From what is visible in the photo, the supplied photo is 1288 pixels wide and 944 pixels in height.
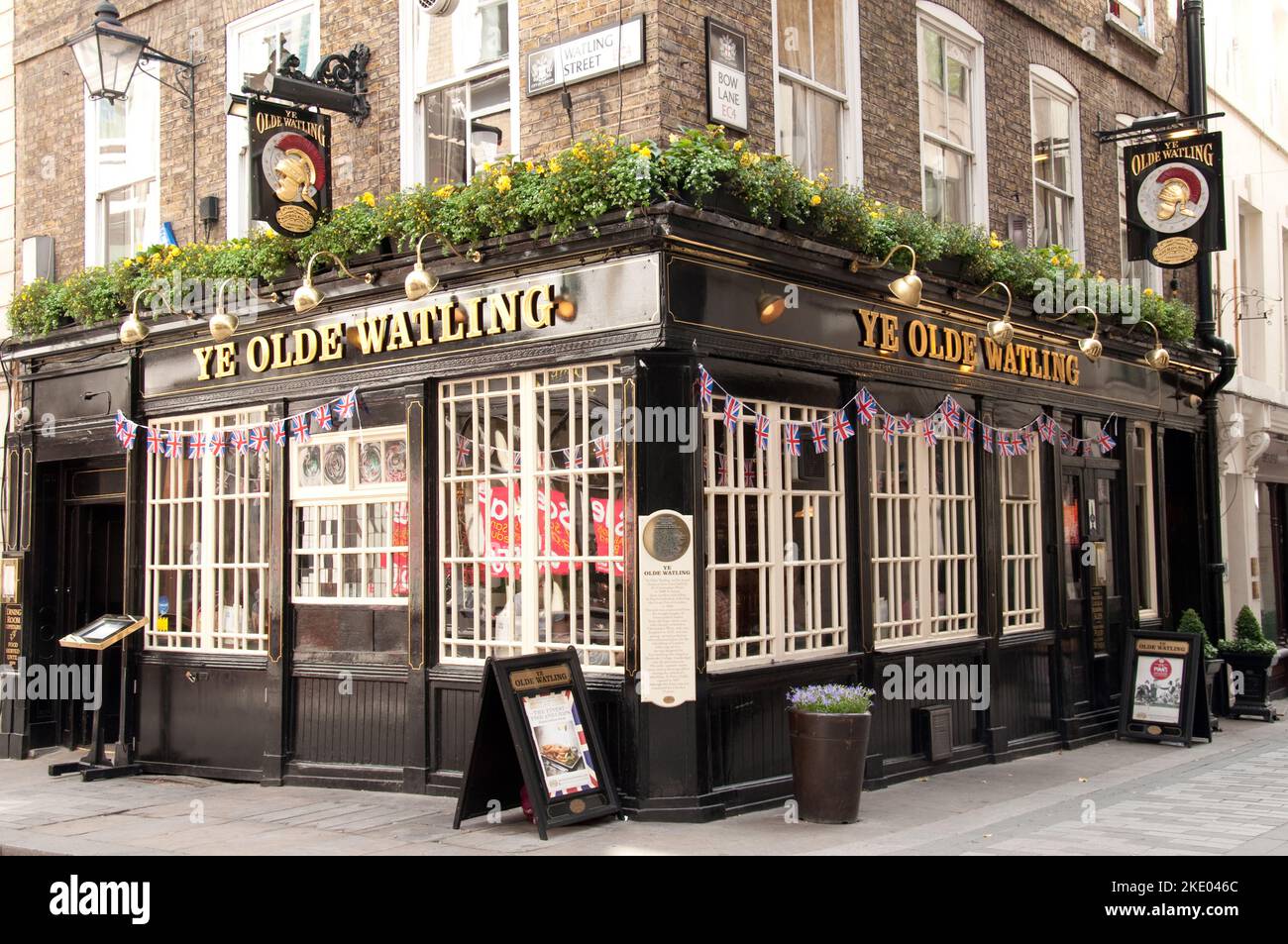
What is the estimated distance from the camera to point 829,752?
27.6 ft

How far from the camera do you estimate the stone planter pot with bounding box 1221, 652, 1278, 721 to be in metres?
14.0

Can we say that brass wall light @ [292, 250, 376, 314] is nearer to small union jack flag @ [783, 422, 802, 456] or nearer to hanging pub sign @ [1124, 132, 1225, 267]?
small union jack flag @ [783, 422, 802, 456]

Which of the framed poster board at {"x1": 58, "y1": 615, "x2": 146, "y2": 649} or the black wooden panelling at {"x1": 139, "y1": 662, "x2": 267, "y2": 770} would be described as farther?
the framed poster board at {"x1": 58, "y1": 615, "x2": 146, "y2": 649}

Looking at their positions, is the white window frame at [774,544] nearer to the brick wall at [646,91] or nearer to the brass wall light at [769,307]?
the brass wall light at [769,307]

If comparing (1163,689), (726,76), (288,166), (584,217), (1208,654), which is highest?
(726,76)

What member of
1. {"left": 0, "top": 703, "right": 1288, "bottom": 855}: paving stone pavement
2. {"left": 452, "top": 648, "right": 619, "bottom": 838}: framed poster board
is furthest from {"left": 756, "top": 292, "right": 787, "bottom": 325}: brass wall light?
{"left": 0, "top": 703, "right": 1288, "bottom": 855}: paving stone pavement

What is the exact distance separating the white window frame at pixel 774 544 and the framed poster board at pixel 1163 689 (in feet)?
13.7

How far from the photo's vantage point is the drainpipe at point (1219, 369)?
598 inches

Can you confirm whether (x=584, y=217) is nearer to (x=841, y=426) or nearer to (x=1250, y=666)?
(x=841, y=426)

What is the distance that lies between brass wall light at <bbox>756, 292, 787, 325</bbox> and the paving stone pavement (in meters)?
3.49

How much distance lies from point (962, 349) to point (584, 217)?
4.30 metres

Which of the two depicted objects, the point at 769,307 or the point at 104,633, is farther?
the point at 104,633

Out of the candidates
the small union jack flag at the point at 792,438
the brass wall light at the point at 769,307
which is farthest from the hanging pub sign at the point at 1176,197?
the brass wall light at the point at 769,307

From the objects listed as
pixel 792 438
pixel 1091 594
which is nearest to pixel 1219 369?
pixel 1091 594
